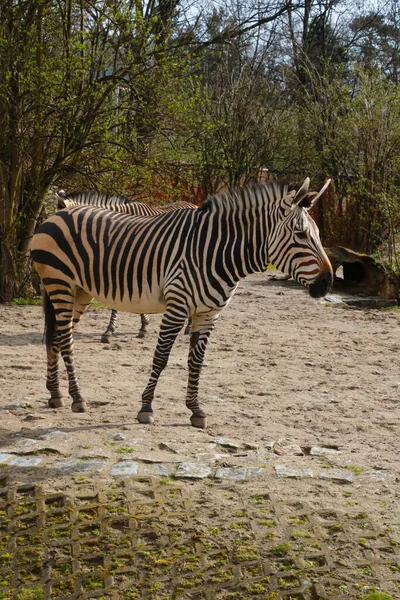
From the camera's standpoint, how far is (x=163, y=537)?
149 inches

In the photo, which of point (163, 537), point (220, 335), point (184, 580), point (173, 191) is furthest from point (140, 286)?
point (173, 191)

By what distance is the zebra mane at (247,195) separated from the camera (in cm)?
550

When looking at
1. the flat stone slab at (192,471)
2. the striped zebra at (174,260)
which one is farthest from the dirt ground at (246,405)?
the striped zebra at (174,260)

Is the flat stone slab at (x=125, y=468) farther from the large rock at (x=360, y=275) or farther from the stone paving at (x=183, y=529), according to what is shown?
the large rock at (x=360, y=275)

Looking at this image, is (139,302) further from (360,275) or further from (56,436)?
(360,275)

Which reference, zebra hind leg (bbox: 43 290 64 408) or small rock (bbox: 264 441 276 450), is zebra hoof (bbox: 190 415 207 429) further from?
zebra hind leg (bbox: 43 290 64 408)

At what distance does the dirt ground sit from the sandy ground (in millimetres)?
13

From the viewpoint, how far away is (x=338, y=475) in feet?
15.3

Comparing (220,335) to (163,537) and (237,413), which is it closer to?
(237,413)

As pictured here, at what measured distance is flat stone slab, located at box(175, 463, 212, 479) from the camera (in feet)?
14.9

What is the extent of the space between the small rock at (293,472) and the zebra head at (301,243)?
1355mm

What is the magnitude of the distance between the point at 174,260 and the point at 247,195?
2.53 feet

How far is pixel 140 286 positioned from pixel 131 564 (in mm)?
2669

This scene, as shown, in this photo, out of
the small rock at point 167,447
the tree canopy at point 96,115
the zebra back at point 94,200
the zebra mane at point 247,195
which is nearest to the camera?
the small rock at point 167,447
